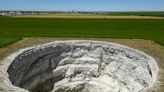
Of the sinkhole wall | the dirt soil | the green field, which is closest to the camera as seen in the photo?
the dirt soil

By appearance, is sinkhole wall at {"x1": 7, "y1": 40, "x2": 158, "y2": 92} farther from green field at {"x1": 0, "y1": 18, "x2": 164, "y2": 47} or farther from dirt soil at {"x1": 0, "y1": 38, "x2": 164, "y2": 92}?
green field at {"x1": 0, "y1": 18, "x2": 164, "y2": 47}

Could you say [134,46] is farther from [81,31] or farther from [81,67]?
[81,31]

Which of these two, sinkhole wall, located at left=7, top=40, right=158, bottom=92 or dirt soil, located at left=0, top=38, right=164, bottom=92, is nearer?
dirt soil, located at left=0, top=38, right=164, bottom=92

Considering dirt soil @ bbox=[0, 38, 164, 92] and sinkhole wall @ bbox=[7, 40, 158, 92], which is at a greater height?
dirt soil @ bbox=[0, 38, 164, 92]

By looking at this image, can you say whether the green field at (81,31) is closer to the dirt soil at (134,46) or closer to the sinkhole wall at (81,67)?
the dirt soil at (134,46)

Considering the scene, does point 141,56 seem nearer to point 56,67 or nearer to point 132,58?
point 132,58

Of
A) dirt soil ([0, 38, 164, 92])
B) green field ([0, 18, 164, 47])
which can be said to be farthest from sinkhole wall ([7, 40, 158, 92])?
green field ([0, 18, 164, 47])

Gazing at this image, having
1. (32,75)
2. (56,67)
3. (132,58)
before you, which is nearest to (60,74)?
(56,67)

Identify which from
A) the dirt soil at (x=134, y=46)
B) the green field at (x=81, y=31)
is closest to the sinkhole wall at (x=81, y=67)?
the dirt soil at (x=134, y=46)
